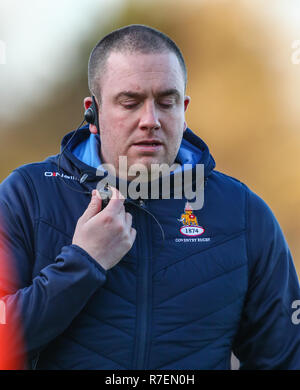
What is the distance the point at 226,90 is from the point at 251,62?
66 centimetres

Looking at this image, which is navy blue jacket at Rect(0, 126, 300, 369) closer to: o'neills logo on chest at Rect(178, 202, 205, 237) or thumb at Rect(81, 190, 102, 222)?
o'neills logo on chest at Rect(178, 202, 205, 237)

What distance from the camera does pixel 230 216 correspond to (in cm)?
222

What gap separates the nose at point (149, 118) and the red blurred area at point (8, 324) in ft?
2.22

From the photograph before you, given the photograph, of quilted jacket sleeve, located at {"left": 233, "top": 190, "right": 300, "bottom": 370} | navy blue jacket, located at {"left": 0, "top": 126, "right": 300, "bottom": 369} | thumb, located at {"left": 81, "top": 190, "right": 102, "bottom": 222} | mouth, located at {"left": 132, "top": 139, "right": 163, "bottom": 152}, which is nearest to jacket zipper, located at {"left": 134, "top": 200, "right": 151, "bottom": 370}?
navy blue jacket, located at {"left": 0, "top": 126, "right": 300, "bottom": 369}

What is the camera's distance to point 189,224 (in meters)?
2.16

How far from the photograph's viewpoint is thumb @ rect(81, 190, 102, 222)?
1.92m

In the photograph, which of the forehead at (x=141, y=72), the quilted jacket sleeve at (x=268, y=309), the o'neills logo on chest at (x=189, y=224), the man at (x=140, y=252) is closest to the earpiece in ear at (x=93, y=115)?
the man at (x=140, y=252)

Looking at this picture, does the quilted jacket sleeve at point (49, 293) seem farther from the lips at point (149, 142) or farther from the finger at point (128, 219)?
the lips at point (149, 142)

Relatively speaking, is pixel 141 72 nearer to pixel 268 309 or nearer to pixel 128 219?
pixel 128 219

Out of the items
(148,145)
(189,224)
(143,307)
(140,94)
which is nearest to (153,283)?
(143,307)

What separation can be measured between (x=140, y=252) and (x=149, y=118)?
50 cm

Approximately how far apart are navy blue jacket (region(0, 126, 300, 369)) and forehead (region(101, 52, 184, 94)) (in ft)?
1.10
